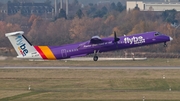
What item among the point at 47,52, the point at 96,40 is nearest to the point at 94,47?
the point at 96,40

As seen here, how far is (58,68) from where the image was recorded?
103250 millimetres

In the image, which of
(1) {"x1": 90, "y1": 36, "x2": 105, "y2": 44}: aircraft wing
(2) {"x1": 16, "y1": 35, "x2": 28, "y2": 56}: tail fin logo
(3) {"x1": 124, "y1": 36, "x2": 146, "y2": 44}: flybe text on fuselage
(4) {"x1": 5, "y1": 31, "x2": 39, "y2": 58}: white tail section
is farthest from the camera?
(1) {"x1": 90, "y1": 36, "x2": 105, "y2": 44}: aircraft wing

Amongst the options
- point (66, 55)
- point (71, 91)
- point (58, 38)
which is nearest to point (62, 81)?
point (71, 91)

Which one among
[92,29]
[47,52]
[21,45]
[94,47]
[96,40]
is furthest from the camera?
[92,29]

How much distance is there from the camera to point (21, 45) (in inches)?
3932

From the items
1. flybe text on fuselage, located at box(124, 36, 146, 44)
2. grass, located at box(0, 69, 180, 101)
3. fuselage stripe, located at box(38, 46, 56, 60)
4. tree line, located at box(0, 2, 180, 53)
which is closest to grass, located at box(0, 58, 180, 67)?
fuselage stripe, located at box(38, 46, 56, 60)

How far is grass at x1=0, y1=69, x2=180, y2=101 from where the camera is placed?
7656 centimetres

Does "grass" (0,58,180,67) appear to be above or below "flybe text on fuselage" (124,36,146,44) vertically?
below

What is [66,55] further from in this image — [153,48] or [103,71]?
[153,48]

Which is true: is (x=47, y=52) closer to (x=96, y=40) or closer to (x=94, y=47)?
(x=94, y=47)

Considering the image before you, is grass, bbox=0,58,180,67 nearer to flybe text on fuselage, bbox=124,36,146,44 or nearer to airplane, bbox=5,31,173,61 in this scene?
airplane, bbox=5,31,173,61

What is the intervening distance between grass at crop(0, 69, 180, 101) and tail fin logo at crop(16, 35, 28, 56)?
7.11 feet

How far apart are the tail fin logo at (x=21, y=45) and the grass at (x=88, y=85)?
2168 mm

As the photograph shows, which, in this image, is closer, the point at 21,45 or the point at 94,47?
the point at 21,45
